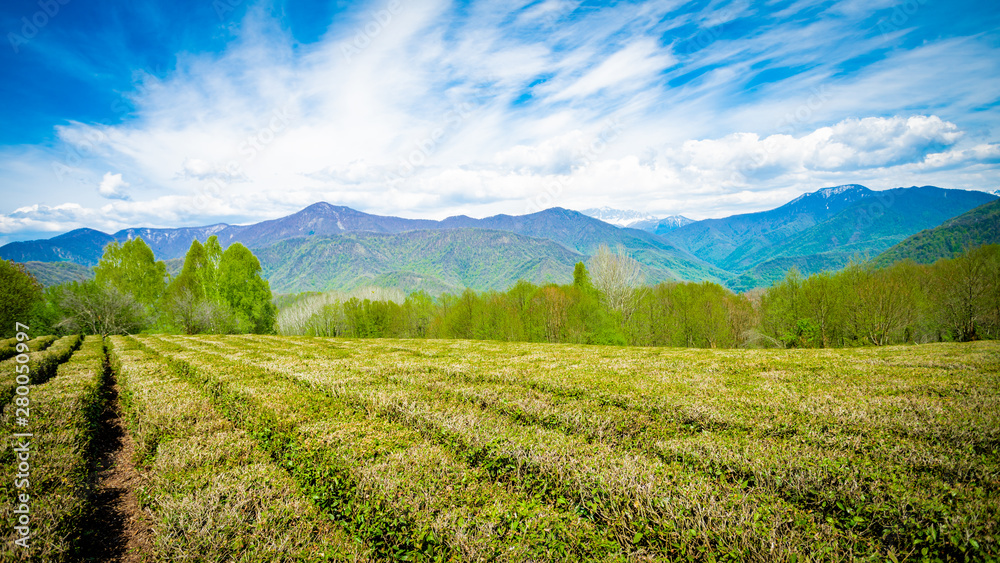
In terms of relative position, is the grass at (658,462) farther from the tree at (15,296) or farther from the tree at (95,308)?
the tree at (95,308)

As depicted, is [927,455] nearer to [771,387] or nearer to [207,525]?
[771,387]

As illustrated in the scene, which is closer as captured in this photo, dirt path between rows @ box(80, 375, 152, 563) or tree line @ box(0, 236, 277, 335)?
dirt path between rows @ box(80, 375, 152, 563)

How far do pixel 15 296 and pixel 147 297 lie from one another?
13816 mm

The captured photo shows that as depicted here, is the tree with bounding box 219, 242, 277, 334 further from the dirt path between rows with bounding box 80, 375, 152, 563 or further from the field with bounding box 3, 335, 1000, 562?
the dirt path between rows with bounding box 80, 375, 152, 563

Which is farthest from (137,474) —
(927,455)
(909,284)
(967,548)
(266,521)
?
(909,284)

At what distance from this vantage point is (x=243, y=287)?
5503cm

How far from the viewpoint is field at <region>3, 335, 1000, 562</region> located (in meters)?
4.00

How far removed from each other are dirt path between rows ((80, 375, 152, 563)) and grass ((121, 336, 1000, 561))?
6.25 feet

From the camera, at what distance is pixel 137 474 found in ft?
22.3

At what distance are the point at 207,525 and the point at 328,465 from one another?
1738 millimetres

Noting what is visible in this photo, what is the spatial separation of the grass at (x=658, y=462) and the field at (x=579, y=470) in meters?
0.03

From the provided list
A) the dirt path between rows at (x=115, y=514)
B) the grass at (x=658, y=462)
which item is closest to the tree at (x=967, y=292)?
the grass at (x=658, y=462)
